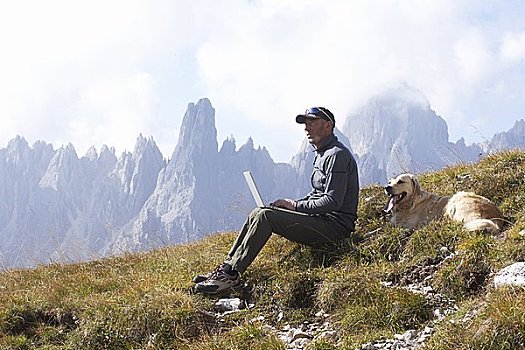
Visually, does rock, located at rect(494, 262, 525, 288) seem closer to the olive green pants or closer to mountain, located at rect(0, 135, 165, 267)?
the olive green pants

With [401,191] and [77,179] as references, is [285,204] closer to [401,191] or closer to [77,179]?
[401,191]

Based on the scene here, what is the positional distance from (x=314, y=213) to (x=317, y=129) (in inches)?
47.6

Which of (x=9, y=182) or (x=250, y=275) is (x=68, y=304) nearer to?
(x=250, y=275)

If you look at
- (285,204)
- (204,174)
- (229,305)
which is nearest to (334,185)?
(285,204)

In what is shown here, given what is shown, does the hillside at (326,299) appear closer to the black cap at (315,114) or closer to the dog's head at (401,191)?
the dog's head at (401,191)

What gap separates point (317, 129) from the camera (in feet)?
23.8

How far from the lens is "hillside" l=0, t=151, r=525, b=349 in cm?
465

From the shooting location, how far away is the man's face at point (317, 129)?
23.8 ft

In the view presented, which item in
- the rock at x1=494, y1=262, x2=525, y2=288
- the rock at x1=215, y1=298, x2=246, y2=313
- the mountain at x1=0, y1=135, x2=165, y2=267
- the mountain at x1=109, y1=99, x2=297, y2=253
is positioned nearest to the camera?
the rock at x1=494, y1=262, x2=525, y2=288

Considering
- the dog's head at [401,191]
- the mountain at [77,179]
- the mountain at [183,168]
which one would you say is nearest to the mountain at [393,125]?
the mountain at [183,168]

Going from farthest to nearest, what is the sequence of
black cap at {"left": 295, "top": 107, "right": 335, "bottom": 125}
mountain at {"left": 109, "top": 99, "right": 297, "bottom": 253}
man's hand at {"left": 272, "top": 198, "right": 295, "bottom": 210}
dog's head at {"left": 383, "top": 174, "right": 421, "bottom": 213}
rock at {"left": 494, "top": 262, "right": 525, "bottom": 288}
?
mountain at {"left": 109, "top": 99, "right": 297, "bottom": 253}
dog's head at {"left": 383, "top": 174, "right": 421, "bottom": 213}
black cap at {"left": 295, "top": 107, "right": 335, "bottom": 125}
man's hand at {"left": 272, "top": 198, "right": 295, "bottom": 210}
rock at {"left": 494, "top": 262, "right": 525, "bottom": 288}

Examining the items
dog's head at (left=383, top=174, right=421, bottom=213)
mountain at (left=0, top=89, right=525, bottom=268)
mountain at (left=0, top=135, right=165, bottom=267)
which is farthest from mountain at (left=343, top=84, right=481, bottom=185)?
dog's head at (left=383, top=174, right=421, bottom=213)

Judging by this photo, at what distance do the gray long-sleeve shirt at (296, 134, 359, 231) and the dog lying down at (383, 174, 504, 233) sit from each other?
879mm

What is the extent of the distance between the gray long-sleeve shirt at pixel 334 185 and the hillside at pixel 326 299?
0.50 m
